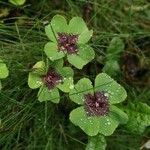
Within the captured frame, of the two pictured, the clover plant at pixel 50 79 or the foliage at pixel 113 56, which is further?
the foliage at pixel 113 56

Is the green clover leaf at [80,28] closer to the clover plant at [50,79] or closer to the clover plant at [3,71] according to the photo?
the clover plant at [50,79]

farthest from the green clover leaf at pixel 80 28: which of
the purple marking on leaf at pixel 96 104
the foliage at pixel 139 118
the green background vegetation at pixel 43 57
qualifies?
the foliage at pixel 139 118

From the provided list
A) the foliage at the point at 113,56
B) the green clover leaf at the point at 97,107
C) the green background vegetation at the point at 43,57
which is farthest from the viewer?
the foliage at the point at 113,56

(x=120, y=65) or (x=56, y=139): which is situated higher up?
(x=120, y=65)

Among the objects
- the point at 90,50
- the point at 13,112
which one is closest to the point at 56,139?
the point at 13,112

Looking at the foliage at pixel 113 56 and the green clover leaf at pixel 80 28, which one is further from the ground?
the green clover leaf at pixel 80 28

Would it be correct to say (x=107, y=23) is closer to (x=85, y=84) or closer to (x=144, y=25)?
(x=144, y=25)

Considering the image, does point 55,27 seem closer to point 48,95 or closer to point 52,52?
point 52,52
